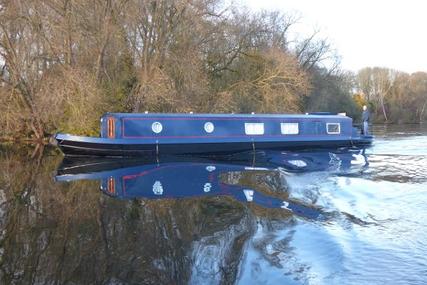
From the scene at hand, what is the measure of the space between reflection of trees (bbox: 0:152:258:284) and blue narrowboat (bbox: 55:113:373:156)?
20.0ft

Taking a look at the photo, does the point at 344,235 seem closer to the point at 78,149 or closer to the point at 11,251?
the point at 11,251

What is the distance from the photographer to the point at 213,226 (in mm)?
6121

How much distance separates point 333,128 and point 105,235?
14985 millimetres

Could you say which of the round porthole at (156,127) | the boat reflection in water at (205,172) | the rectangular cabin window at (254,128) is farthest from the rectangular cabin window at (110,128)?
the rectangular cabin window at (254,128)

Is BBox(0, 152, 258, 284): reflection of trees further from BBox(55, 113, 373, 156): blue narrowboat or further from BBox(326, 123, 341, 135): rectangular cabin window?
BBox(326, 123, 341, 135): rectangular cabin window

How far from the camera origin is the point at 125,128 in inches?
588

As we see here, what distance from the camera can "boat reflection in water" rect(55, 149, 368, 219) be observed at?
8.32 meters

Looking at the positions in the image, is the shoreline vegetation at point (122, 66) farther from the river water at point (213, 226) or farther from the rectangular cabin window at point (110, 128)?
the river water at point (213, 226)

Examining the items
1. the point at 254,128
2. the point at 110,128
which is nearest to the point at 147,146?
the point at 110,128

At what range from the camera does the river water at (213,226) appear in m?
4.43

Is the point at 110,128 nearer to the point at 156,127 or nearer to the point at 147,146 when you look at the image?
the point at 147,146

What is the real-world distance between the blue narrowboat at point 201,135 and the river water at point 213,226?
3.13 metres

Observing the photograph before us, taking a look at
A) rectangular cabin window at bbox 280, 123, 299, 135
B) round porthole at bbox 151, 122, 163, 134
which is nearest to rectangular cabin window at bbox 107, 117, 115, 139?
round porthole at bbox 151, 122, 163, 134

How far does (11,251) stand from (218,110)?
1796 cm
